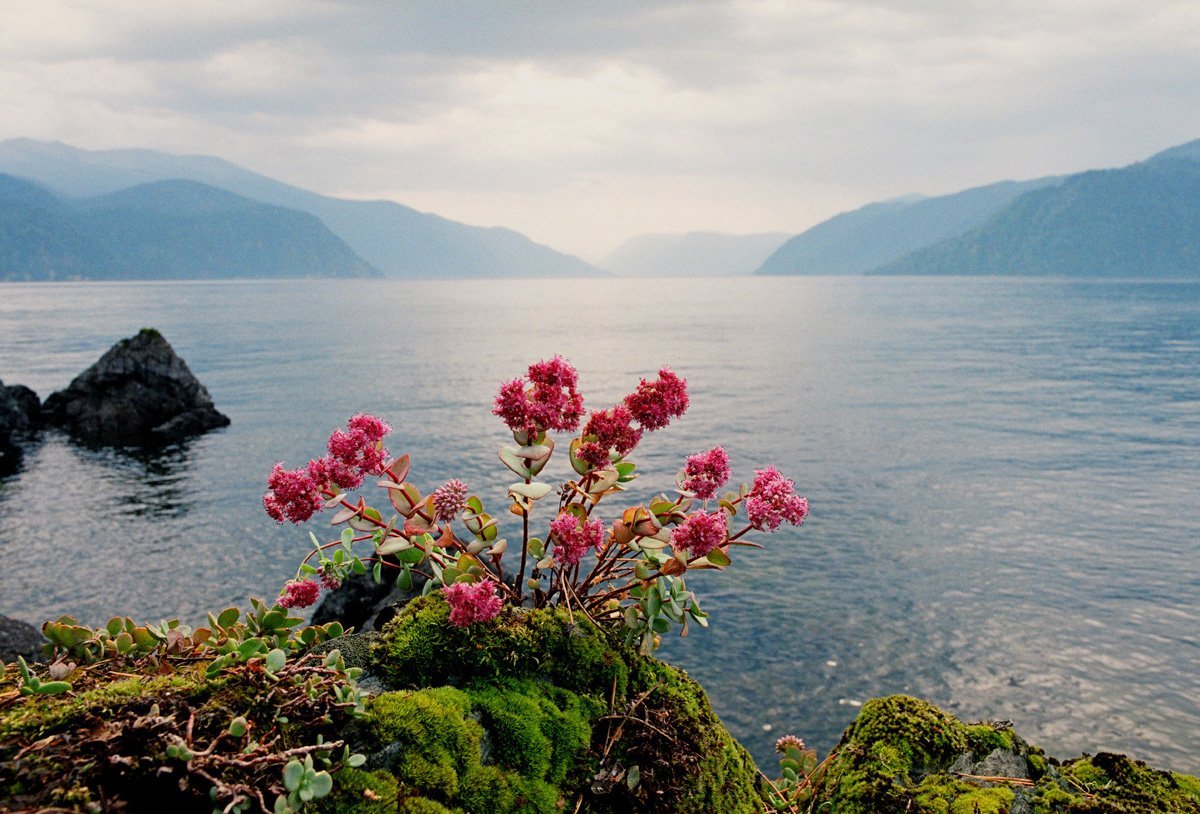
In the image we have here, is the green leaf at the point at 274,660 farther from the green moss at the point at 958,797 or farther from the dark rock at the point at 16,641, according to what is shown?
the dark rock at the point at 16,641

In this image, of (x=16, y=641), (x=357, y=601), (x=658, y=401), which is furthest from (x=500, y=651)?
(x=16, y=641)

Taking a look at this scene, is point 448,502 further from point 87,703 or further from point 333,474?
point 87,703

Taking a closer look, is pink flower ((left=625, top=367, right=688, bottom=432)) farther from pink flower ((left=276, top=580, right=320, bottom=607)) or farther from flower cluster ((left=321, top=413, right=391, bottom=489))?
pink flower ((left=276, top=580, right=320, bottom=607))

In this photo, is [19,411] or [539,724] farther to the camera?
[19,411]

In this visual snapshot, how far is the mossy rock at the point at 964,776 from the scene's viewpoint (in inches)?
151

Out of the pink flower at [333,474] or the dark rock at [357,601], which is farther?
the dark rock at [357,601]

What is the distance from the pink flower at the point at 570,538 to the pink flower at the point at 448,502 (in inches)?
20.5

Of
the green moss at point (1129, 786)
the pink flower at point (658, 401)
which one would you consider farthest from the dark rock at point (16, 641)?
the green moss at point (1129, 786)

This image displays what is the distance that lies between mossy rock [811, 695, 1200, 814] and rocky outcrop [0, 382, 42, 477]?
4416 centimetres

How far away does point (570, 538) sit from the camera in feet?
12.9

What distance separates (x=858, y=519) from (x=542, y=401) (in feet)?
82.7

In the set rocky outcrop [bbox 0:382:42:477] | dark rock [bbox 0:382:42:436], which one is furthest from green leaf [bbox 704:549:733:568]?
dark rock [bbox 0:382:42:436]

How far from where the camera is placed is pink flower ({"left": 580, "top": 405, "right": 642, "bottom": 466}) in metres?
4.14

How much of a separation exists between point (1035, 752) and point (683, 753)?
217cm
